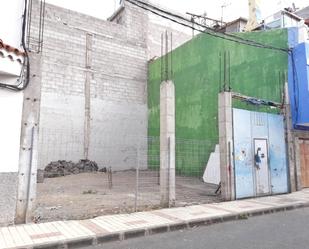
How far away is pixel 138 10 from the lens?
22.6 m

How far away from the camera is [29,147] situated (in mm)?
7547

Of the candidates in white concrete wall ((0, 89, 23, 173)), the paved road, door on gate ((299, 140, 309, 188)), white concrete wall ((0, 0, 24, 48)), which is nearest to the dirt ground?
white concrete wall ((0, 89, 23, 173))

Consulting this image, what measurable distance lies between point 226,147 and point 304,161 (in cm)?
560

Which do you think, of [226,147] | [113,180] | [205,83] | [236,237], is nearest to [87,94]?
[113,180]

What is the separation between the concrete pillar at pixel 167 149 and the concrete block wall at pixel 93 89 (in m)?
10.1

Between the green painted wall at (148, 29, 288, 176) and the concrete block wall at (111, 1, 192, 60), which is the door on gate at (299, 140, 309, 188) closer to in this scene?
the green painted wall at (148, 29, 288, 176)

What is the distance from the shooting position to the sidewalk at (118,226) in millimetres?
6074

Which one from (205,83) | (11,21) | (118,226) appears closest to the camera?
(118,226)

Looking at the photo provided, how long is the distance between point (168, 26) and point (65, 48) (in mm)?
8108

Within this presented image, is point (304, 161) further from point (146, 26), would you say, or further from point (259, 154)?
point (146, 26)

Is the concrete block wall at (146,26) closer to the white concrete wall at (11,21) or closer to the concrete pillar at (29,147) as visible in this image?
the white concrete wall at (11,21)

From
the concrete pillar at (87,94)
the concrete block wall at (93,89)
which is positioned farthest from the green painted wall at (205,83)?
the concrete pillar at (87,94)

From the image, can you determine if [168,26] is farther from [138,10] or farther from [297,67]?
[297,67]

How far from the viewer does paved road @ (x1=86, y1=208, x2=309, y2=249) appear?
6.05 metres
